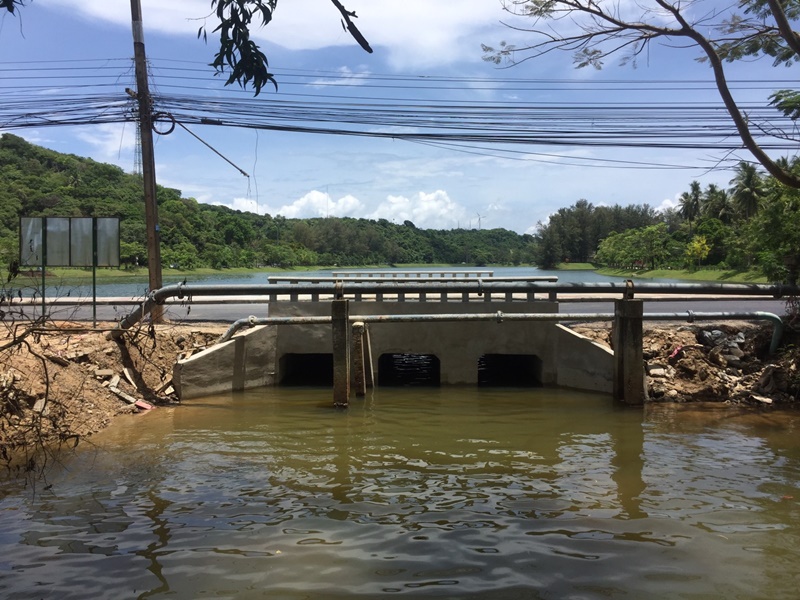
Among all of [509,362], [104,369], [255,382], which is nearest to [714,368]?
[509,362]

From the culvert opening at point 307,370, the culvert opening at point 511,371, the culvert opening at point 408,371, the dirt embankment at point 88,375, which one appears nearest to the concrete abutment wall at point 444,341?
the culvert opening at point 511,371

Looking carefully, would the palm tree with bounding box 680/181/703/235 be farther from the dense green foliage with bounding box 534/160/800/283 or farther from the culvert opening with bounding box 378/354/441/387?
the culvert opening with bounding box 378/354/441/387

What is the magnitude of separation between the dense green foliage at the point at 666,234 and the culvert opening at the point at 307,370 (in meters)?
30.1

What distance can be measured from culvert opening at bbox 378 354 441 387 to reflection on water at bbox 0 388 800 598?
4146mm

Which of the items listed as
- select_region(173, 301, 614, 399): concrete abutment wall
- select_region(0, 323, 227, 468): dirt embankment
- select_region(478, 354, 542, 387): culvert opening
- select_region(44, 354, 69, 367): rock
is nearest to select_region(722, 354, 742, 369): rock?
select_region(173, 301, 614, 399): concrete abutment wall

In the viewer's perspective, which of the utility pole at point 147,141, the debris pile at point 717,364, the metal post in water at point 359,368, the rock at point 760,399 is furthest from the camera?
the utility pole at point 147,141

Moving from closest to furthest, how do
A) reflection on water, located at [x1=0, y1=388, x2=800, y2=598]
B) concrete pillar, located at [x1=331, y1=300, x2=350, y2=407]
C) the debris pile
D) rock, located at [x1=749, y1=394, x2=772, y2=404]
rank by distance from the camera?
reflection on water, located at [x1=0, y1=388, x2=800, y2=598] < concrete pillar, located at [x1=331, y1=300, x2=350, y2=407] < rock, located at [x1=749, y1=394, x2=772, y2=404] < the debris pile

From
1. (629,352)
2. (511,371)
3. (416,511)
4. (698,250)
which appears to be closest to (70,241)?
(416,511)

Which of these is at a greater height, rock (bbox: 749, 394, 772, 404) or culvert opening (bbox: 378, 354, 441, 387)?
rock (bbox: 749, 394, 772, 404)

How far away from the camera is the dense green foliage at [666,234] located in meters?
70.6

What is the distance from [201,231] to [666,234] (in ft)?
211

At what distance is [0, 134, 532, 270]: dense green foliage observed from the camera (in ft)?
115

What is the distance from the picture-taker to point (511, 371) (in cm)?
1675

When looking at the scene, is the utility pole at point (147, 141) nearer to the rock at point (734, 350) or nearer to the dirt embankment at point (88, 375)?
the dirt embankment at point (88, 375)
